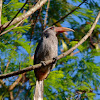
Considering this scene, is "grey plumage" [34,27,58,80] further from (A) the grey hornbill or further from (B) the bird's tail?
(B) the bird's tail

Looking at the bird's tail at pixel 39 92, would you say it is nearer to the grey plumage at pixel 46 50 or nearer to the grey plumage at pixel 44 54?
the grey plumage at pixel 44 54

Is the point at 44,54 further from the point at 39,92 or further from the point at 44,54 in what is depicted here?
the point at 39,92

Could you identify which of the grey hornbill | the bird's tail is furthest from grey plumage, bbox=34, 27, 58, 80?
the bird's tail

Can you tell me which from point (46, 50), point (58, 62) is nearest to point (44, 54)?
point (46, 50)

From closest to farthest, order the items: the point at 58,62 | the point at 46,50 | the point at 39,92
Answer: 1. the point at 39,92
2. the point at 46,50
3. the point at 58,62

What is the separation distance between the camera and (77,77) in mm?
7246

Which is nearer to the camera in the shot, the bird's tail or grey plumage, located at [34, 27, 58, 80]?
the bird's tail

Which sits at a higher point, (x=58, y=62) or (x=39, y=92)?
(x=58, y=62)

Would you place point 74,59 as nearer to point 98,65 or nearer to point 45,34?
point 98,65

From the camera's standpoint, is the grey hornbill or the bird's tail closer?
the bird's tail

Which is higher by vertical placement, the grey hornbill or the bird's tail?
the grey hornbill

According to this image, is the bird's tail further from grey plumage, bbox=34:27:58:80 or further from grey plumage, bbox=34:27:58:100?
grey plumage, bbox=34:27:58:80

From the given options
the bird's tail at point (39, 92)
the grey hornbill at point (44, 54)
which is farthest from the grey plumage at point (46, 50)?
the bird's tail at point (39, 92)

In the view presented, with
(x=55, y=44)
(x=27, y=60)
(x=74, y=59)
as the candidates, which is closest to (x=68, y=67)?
(x=74, y=59)
